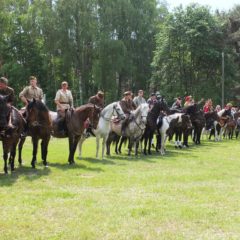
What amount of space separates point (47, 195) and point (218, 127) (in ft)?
70.1

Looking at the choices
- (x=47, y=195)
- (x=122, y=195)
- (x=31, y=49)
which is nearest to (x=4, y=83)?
(x=47, y=195)

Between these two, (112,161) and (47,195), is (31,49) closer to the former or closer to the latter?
(112,161)

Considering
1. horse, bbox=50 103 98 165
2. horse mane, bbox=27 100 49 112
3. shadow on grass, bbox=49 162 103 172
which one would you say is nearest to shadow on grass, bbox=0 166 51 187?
shadow on grass, bbox=49 162 103 172

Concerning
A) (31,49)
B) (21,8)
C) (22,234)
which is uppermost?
(21,8)

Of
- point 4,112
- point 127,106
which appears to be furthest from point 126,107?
point 4,112

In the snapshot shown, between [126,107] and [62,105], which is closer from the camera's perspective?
[62,105]

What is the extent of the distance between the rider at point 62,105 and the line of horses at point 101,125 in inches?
6.7

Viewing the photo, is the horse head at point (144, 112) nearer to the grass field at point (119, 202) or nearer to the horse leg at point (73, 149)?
the grass field at point (119, 202)

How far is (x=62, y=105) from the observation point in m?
15.0

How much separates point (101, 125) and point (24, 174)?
4841 millimetres

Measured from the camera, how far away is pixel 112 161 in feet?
51.7

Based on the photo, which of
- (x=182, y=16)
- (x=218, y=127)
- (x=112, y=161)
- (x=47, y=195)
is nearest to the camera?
(x=47, y=195)

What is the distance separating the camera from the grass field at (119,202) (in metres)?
6.77

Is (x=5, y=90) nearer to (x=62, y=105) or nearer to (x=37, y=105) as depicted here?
(x=37, y=105)
